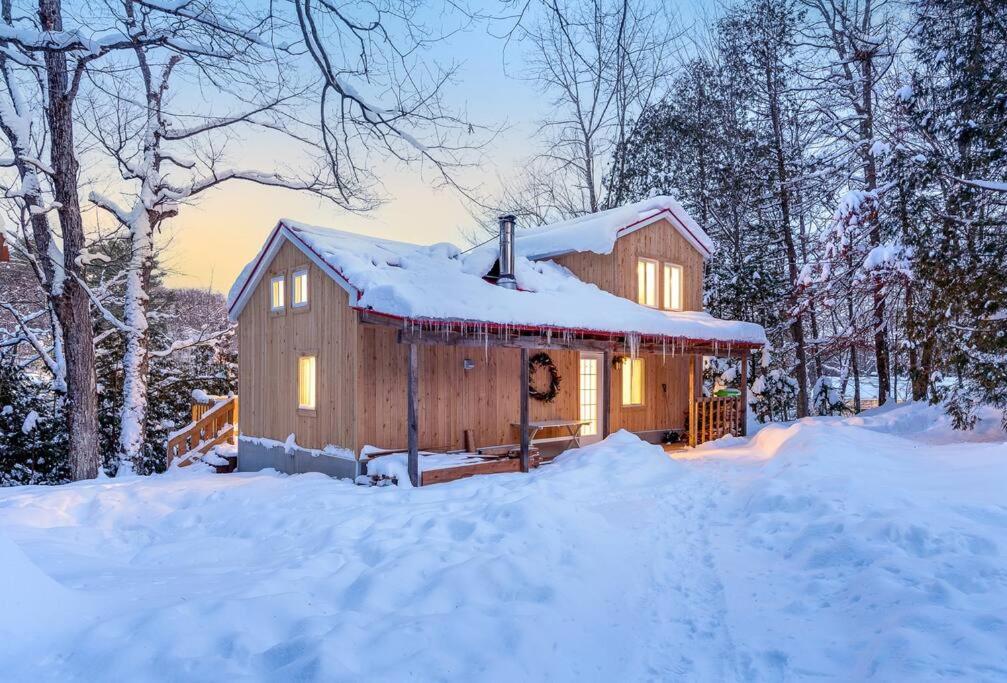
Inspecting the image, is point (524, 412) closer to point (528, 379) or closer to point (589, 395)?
point (528, 379)

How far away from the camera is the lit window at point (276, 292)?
1212 centimetres

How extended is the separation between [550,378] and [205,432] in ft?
27.5

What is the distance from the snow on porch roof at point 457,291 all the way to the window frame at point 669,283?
37.2 inches

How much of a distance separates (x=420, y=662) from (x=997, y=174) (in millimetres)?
11998

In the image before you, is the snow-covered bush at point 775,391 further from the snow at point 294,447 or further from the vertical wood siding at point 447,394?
the snow at point 294,447

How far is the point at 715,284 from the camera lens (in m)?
20.5

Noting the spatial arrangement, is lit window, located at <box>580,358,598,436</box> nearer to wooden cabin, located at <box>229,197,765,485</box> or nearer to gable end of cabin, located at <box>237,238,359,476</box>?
wooden cabin, located at <box>229,197,765,485</box>

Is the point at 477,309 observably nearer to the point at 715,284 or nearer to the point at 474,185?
the point at 474,185

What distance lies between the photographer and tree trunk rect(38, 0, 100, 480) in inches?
463

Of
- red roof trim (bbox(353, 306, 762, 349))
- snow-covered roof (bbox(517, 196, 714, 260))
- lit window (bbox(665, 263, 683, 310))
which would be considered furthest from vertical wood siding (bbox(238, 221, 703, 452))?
red roof trim (bbox(353, 306, 762, 349))

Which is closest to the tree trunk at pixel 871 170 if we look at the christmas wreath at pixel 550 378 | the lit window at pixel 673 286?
the lit window at pixel 673 286

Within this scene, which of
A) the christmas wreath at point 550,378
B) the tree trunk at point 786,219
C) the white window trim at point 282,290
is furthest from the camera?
the tree trunk at point 786,219

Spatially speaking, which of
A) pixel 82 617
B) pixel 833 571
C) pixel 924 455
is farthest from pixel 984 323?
pixel 82 617

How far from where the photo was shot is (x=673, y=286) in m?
15.9
